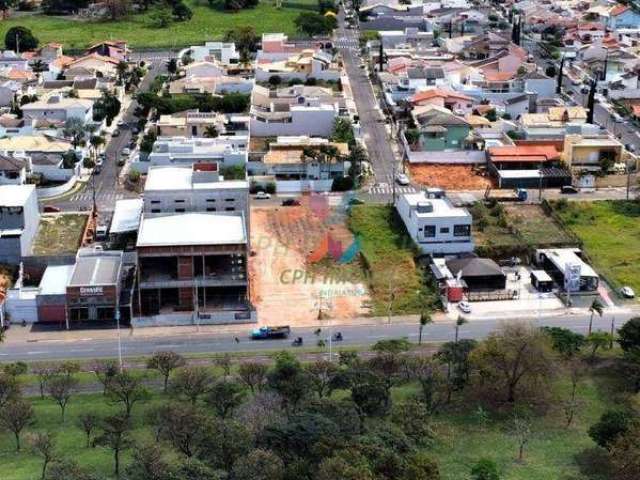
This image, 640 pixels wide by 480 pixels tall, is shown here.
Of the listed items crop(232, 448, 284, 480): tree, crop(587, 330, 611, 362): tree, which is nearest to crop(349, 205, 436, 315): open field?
crop(587, 330, 611, 362): tree

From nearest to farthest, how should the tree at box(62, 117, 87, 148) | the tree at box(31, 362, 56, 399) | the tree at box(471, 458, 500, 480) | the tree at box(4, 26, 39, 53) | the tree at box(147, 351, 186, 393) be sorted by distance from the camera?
the tree at box(471, 458, 500, 480) → the tree at box(147, 351, 186, 393) → the tree at box(31, 362, 56, 399) → the tree at box(62, 117, 87, 148) → the tree at box(4, 26, 39, 53)

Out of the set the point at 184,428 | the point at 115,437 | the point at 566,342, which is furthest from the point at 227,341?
the point at 566,342

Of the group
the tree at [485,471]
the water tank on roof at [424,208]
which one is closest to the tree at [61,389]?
the tree at [485,471]

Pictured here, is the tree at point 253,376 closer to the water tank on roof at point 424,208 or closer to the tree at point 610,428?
the tree at point 610,428

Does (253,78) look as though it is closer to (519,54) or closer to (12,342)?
(519,54)

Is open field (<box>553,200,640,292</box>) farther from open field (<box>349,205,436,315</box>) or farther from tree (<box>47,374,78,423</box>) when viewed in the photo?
tree (<box>47,374,78,423</box>)

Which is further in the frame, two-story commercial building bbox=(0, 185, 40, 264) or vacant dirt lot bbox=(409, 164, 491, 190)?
vacant dirt lot bbox=(409, 164, 491, 190)

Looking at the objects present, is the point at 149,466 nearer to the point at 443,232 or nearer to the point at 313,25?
the point at 443,232

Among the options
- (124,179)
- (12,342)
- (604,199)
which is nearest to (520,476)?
(12,342)
